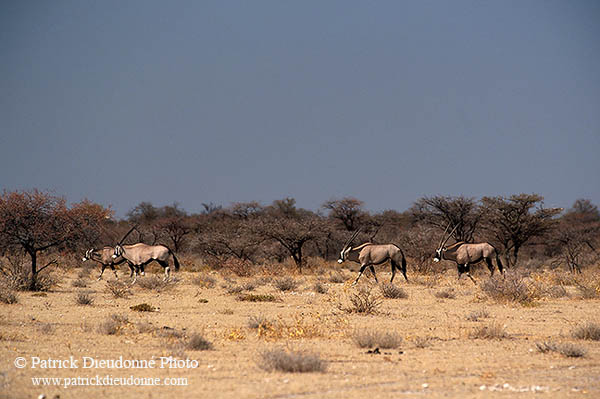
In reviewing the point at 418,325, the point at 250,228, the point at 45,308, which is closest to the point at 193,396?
the point at 418,325

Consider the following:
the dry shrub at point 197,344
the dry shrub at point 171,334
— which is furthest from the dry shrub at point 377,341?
the dry shrub at point 171,334

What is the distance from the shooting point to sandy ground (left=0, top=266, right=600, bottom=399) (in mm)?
6059

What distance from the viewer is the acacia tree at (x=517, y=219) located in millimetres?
29016

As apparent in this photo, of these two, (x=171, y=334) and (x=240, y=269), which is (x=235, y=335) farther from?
(x=240, y=269)

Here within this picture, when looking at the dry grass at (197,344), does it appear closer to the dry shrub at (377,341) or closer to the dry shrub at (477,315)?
the dry shrub at (377,341)

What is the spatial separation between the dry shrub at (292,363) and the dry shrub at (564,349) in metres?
3.18

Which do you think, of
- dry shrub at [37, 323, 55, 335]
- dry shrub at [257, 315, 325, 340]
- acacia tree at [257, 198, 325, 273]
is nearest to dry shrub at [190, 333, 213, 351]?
dry shrub at [257, 315, 325, 340]

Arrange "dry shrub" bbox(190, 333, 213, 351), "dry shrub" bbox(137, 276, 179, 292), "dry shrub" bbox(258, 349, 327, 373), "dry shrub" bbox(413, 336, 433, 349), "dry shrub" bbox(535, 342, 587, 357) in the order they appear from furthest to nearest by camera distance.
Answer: "dry shrub" bbox(137, 276, 179, 292) < "dry shrub" bbox(413, 336, 433, 349) < "dry shrub" bbox(190, 333, 213, 351) < "dry shrub" bbox(535, 342, 587, 357) < "dry shrub" bbox(258, 349, 327, 373)

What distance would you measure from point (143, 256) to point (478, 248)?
11.0m

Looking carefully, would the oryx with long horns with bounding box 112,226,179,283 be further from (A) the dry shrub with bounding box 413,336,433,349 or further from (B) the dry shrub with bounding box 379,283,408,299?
(A) the dry shrub with bounding box 413,336,433,349

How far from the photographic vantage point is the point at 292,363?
6.75m

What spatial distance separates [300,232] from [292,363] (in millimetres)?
22298

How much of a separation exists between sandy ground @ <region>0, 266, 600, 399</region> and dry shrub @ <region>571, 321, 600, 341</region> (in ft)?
0.59

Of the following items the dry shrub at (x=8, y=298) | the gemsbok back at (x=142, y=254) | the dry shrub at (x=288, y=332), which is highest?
the gemsbok back at (x=142, y=254)
